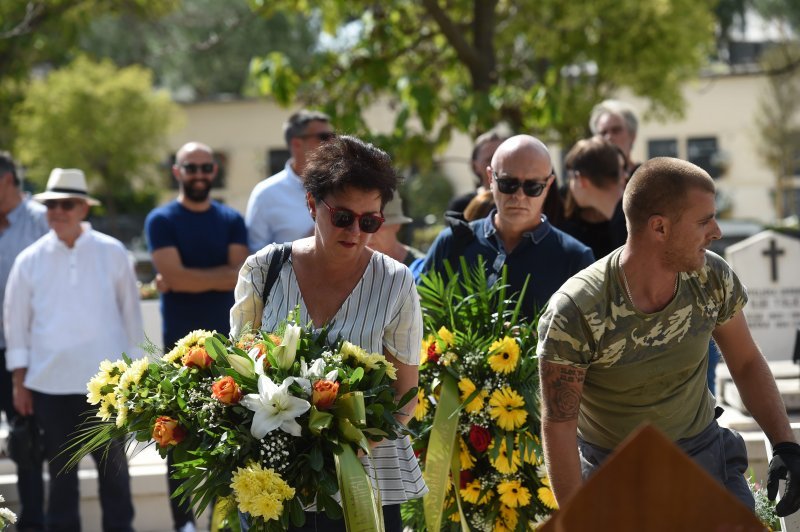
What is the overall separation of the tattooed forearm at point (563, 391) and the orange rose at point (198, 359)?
Answer: 1.10 meters

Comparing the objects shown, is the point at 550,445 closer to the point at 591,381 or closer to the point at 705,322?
the point at 591,381

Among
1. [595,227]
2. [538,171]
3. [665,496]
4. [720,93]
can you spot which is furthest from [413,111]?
[720,93]

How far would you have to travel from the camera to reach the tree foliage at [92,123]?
103ft

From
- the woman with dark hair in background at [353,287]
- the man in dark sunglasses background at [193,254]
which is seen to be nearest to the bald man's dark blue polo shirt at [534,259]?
the woman with dark hair in background at [353,287]

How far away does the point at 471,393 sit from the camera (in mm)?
4723

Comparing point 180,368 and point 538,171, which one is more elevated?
point 538,171

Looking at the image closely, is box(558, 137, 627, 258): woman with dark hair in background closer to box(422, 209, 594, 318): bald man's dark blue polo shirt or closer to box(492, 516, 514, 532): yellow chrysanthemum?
box(422, 209, 594, 318): bald man's dark blue polo shirt

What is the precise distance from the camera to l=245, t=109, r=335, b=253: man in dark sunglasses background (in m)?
6.93

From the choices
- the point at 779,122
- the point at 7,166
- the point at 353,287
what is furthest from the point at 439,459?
the point at 779,122

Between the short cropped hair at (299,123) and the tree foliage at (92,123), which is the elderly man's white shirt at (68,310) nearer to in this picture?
the short cropped hair at (299,123)

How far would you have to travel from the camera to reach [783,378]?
8.98 meters

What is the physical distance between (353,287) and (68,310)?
358cm

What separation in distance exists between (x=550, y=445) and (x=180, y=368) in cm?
122

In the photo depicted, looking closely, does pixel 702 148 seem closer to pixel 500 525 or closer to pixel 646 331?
pixel 500 525
